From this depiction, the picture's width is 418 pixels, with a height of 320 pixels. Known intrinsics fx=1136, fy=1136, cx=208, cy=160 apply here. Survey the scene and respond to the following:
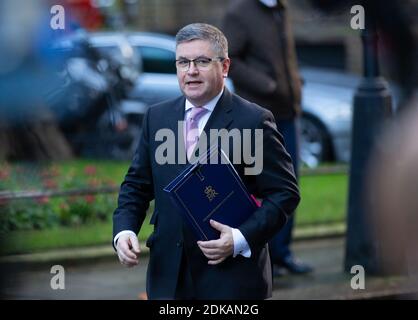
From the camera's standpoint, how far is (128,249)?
4363 millimetres

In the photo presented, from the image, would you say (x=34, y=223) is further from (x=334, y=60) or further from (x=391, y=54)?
(x=334, y=60)

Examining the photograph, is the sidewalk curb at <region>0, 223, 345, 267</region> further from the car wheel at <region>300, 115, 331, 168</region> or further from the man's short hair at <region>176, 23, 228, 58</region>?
the car wheel at <region>300, 115, 331, 168</region>

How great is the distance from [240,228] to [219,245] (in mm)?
123

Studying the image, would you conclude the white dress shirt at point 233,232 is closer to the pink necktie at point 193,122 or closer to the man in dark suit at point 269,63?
the pink necktie at point 193,122

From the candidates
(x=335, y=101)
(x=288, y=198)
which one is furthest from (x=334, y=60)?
(x=288, y=198)

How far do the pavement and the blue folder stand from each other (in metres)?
2.38

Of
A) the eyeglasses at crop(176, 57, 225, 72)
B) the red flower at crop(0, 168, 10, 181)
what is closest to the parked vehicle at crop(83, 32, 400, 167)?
the red flower at crop(0, 168, 10, 181)

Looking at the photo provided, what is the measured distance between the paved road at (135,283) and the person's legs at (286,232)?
12cm

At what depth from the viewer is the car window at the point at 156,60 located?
48.8ft

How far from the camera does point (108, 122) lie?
12625mm

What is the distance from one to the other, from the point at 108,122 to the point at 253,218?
838 cm

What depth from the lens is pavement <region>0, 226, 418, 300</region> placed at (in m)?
7.29

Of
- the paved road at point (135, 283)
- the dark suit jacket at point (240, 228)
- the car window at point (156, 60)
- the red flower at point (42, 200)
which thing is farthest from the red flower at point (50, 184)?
the car window at point (156, 60)

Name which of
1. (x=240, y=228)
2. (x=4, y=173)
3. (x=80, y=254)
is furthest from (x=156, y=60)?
(x=240, y=228)
